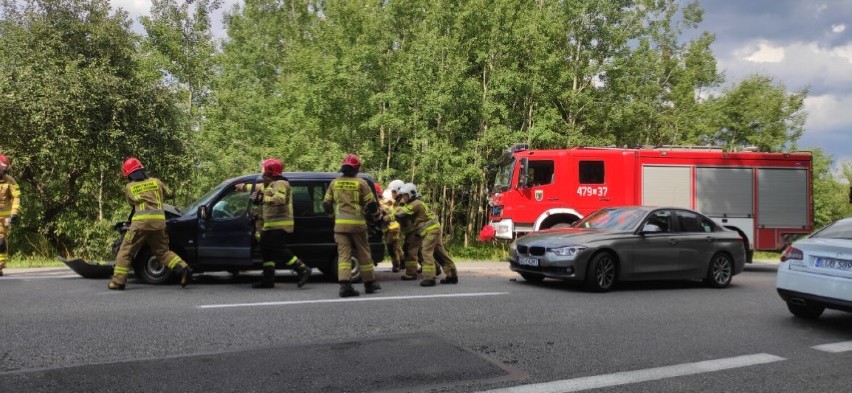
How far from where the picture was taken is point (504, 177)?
1533 centimetres

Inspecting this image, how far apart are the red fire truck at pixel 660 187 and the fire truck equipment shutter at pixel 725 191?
2 cm

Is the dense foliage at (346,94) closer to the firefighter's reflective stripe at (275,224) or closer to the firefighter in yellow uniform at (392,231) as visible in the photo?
the firefighter in yellow uniform at (392,231)

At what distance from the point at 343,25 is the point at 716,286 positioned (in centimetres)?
2038

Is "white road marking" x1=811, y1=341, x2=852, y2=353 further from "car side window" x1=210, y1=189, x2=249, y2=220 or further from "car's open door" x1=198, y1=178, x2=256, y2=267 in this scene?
"car side window" x1=210, y1=189, x2=249, y2=220

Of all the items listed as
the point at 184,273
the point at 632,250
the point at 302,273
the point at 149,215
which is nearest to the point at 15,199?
the point at 149,215

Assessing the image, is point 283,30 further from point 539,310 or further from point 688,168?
point 539,310

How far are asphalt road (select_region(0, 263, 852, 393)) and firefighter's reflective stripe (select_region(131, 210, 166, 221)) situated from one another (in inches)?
38.6

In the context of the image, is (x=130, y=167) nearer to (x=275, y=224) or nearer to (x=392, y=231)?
(x=275, y=224)

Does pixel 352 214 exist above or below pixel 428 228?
above

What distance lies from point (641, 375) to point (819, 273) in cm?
339

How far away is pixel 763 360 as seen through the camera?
16.6ft

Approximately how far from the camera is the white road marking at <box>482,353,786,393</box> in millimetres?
4059

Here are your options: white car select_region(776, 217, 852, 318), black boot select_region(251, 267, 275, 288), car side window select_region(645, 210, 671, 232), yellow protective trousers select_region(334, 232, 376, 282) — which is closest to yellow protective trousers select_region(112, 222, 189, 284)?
black boot select_region(251, 267, 275, 288)

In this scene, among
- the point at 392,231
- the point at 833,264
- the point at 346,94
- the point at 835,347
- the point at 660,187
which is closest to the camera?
the point at 835,347
